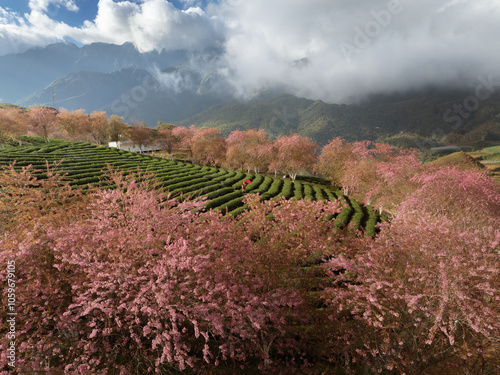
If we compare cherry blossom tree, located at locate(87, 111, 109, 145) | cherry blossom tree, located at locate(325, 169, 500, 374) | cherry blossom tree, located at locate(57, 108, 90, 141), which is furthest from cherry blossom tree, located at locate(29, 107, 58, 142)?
cherry blossom tree, located at locate(325, 169, 500, 374)

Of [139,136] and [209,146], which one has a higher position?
[139,136]

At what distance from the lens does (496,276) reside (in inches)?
210

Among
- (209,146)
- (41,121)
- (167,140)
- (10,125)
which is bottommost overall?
(209,146)

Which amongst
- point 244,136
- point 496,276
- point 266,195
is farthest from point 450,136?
point 496,276

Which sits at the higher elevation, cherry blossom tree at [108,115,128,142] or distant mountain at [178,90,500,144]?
distant mountain at [178,90,500,144]

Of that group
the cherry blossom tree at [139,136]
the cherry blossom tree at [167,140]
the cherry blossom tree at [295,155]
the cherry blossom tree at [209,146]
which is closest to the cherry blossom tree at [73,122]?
the cherry blossom tree at [139,136]

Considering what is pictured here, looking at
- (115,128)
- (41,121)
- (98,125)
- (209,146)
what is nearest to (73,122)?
(98,125)

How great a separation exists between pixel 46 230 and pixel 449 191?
2163 cm

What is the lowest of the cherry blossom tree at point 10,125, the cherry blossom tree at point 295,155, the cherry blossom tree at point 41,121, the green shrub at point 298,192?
the green shrub at point 298,192

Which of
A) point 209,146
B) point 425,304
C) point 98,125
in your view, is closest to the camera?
point 425,304

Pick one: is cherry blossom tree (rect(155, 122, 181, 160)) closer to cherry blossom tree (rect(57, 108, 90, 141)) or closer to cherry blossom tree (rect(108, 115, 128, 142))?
cherry blossom tree (rect(108, 115, 128, 142))

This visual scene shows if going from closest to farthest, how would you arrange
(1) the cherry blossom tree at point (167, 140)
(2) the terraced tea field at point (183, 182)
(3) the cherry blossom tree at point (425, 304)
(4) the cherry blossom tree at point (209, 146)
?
(3) the cherry blossom tree at point (425, 304) < (2) the terraced tea field at point (183, 182) < (4) the cherry blossom tree at point (209, 146) < (1) the cherry blossom tree at point (167, 140)

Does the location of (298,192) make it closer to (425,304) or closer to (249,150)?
(249,150)

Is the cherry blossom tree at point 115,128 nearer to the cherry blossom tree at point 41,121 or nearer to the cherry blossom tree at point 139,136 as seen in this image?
the cherry blossom tree at point 139,136
